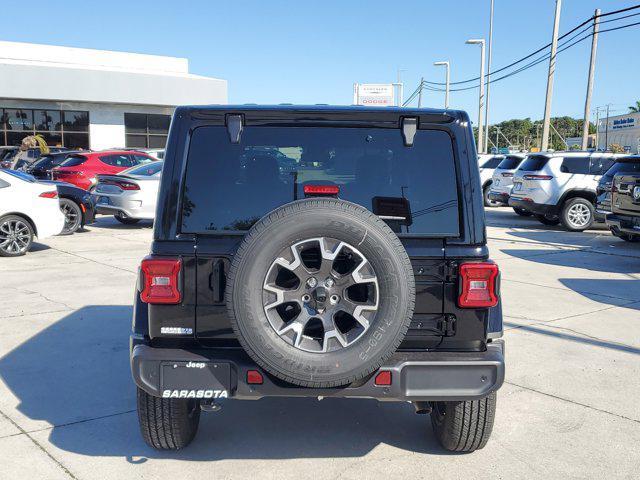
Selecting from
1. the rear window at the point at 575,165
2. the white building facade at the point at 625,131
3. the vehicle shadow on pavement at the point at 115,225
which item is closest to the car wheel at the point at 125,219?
the vehicle shadow on pavement at the point at 115,225

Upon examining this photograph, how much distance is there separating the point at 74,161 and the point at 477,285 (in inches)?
616

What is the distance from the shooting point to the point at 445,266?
3.36 metres

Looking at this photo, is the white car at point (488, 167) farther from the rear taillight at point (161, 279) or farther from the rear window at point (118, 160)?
the rear taillight at point (161, 279)

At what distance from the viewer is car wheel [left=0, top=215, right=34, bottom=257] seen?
1095 cm

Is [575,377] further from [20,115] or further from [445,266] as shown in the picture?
[20,115]

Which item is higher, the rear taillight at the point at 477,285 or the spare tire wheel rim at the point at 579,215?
the rear taillight at the point at 477,285

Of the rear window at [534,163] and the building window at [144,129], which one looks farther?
the building window at [144,129]

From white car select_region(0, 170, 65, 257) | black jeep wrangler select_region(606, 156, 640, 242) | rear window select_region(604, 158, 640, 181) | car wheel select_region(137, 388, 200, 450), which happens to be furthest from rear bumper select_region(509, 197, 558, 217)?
car wheel select_region(137, 388, 200, 450)

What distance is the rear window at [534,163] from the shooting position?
639 inches

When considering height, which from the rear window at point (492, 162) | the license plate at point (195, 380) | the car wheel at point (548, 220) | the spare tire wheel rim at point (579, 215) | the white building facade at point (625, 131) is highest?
the white building facade at point (625, 131)

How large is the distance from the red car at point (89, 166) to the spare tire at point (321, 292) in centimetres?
1452

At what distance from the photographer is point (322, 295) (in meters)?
3.06

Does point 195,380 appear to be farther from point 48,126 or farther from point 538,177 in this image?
point 48,126

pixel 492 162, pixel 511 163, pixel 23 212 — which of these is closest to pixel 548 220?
pixel 511 163
